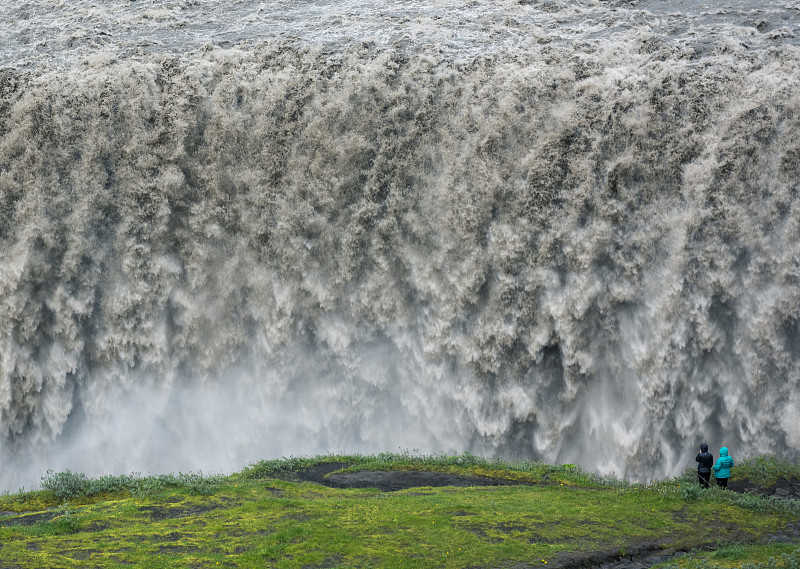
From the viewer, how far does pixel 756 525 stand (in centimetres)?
1798

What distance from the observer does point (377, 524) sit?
55.0ft

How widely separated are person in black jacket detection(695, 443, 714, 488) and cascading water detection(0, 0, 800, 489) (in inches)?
118

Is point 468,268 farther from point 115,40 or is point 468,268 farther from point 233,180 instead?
point 115,40

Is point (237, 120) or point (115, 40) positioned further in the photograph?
point (115, 40)

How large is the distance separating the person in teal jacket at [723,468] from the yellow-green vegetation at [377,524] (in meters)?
0.92

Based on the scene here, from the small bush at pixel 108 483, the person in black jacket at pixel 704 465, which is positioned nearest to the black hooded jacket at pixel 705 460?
the person in black jacket at pixel 704 465

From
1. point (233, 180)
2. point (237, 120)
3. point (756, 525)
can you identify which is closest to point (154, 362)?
point (233, 180)

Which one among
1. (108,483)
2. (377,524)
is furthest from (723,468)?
(108,483)

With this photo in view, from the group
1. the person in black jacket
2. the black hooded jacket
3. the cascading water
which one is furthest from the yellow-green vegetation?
the cascading water

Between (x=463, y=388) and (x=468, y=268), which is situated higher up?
(x=468, y=268)

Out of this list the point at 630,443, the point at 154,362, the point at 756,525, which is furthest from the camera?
the point at 154,362

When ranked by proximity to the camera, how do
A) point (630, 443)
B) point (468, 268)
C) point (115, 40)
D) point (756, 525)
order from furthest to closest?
1. point (115, 40)
2. point (468, 268)
3. point (630, 443)
4. point (756, 525)

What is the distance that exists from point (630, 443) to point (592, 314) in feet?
12.3

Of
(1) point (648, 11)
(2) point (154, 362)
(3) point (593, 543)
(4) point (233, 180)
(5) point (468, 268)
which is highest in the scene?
(1) point (648, 11)
